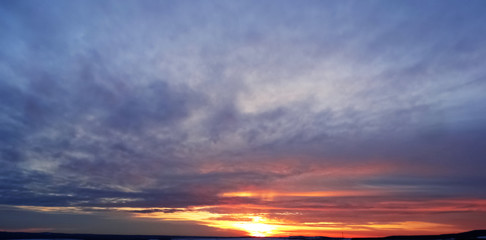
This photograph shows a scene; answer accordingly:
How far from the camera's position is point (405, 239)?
649 feet

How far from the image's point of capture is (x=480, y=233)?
161m

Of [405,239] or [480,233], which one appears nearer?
[480,233]

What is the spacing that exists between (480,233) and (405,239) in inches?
1774
